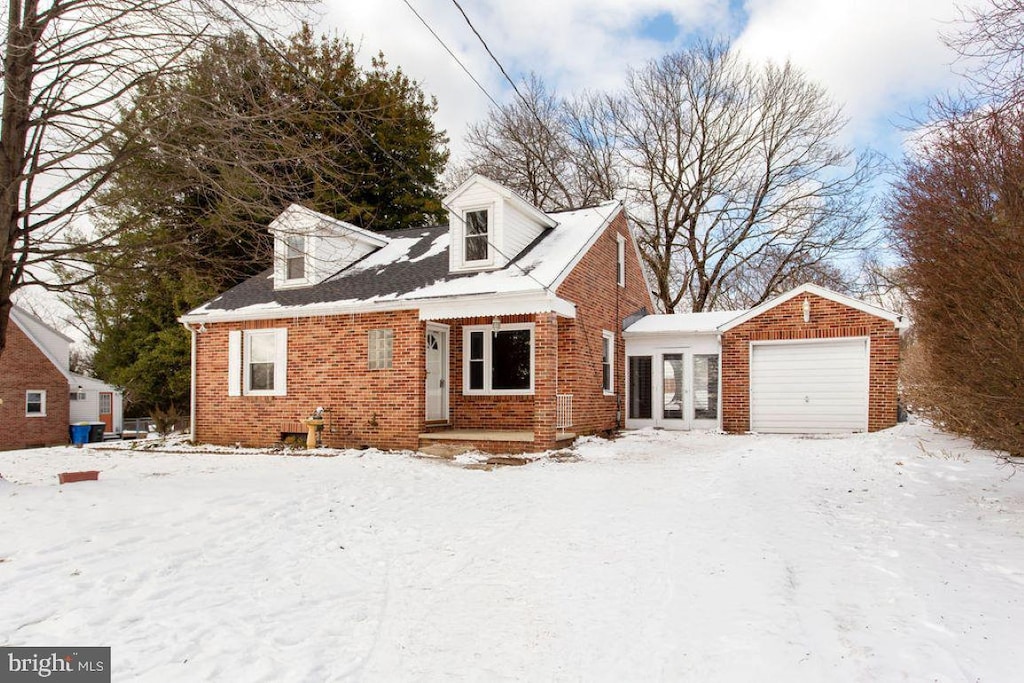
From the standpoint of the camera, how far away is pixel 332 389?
14.1 metres

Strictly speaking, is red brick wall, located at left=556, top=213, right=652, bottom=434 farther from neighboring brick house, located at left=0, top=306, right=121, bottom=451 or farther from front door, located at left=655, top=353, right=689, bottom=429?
neighboring brick house, located at left=0, top=306, right=121, bottom=451

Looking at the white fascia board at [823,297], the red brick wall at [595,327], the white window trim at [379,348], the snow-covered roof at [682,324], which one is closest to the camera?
the red brick wall at [595,327]

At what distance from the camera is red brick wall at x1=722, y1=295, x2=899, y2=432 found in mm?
14070

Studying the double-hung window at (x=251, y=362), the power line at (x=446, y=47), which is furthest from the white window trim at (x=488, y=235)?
the double-hung window at (x=251, y=362)

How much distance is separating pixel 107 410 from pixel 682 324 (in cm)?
3179

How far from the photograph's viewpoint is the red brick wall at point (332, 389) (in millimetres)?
13234

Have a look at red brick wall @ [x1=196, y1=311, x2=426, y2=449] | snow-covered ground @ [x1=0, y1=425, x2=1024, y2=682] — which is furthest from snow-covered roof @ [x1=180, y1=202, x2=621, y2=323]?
snow-covered ground @ [x1=0, y1=425, x2=1024, y2=682]

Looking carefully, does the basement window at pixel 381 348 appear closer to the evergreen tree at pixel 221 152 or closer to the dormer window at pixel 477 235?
the dormer window at pixel 477 235

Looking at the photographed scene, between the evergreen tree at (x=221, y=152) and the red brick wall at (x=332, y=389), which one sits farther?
the red brick wall at (x=332, y=389)

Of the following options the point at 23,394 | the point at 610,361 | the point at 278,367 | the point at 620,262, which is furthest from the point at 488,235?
the point at 23,394

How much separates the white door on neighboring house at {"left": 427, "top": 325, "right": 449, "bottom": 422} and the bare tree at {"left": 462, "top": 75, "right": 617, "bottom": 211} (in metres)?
14.7

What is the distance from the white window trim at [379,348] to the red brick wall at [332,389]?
9cm

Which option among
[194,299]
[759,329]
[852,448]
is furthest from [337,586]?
[194,299]

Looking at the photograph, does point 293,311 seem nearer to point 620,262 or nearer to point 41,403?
point 620,262
